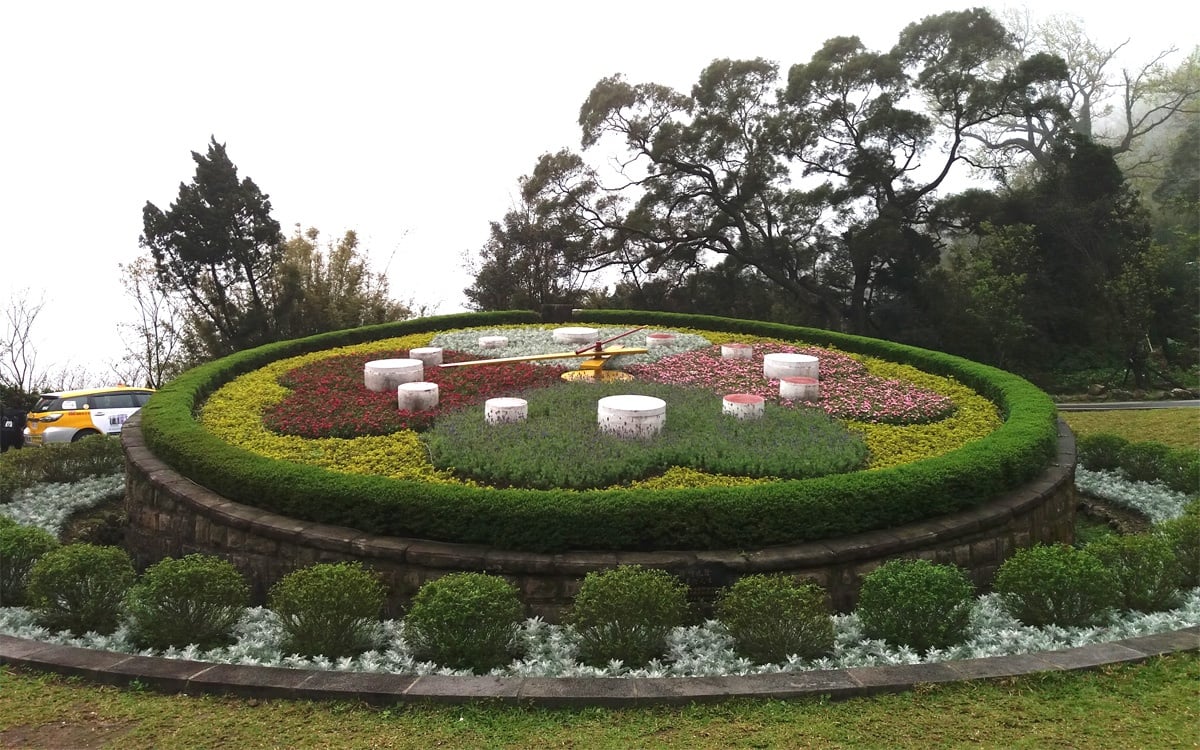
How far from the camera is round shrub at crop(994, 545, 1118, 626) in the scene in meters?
5.23

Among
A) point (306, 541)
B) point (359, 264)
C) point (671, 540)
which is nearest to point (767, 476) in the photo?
point (671, 540)

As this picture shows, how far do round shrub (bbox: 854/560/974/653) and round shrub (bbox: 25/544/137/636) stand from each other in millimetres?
5140

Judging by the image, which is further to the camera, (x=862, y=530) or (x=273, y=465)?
(x=273, y=465)

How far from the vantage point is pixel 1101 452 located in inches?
405

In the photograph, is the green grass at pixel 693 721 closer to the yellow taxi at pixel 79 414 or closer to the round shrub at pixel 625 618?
the round shrub at pixel 625 618

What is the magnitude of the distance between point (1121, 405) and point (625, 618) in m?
17.7

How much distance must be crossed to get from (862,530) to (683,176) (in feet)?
62.5

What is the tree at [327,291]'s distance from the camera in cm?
2245

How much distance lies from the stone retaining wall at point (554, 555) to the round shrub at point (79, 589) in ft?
3.30

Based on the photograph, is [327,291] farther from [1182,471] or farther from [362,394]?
[1182,471]

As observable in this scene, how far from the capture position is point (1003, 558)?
6531 millimetres

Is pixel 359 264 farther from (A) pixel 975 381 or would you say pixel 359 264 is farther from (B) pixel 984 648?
(B) pixel 984 648

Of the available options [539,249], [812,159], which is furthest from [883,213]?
[539,249]

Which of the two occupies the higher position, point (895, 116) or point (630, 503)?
point (895, 116)
